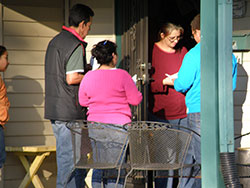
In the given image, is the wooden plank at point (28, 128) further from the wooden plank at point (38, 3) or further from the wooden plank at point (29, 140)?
the wooden plank at point (38, 3)

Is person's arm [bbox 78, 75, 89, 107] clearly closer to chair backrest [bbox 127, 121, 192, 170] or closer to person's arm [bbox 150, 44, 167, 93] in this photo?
chair backrest [bbox 127, 121, 192, 170]

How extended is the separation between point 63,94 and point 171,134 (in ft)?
3.58

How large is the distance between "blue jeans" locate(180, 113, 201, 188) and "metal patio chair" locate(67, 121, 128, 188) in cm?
65

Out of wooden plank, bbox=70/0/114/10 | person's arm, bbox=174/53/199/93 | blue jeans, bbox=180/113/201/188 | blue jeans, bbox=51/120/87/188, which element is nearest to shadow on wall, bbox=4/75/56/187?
wooden plank, bbox=70/0/114/10

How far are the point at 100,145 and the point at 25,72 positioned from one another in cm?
186

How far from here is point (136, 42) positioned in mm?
5254

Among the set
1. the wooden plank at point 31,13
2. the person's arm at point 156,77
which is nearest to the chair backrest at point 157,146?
the person's arm at point 156,77

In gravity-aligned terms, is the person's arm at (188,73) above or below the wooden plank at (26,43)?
below

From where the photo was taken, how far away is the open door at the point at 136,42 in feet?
16.5

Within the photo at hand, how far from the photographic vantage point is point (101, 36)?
5.64 meters

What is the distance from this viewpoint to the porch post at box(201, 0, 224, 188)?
3359 mm

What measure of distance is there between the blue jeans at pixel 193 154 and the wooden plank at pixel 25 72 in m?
1.85

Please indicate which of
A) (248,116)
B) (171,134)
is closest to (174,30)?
(248,116)

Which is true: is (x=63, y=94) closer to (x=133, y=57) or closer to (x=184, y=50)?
(x=133, y=57)
